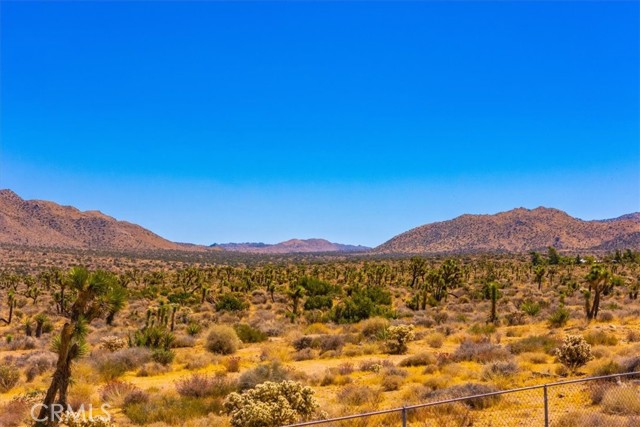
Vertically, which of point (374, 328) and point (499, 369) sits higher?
point (499, 369)

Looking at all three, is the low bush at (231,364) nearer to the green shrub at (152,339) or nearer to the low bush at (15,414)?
the green shrub at (152,339)

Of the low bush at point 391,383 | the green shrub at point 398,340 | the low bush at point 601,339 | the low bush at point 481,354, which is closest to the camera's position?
the low bush at point 391,383

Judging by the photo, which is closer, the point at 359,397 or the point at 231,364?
the point at 359,397

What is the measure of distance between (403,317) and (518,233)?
175 metres

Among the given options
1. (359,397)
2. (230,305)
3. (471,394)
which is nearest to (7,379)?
(359,397)

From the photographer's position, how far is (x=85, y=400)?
13891 mm

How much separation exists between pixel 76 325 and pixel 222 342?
1305cm

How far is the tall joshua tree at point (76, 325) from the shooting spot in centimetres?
1068

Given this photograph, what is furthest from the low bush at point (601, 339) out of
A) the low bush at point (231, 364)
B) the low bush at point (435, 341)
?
the low bush at point (231, 364)

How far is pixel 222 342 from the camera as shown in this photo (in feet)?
76.8

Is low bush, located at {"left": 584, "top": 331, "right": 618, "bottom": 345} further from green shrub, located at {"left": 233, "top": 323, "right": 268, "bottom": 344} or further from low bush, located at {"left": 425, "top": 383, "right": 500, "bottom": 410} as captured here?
green shrub, located at {"left": 233, "top": 323, "right": 268, "bottom": 344}

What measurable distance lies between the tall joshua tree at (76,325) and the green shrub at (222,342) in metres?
12.5

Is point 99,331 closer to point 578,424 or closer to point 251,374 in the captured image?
point 251,374

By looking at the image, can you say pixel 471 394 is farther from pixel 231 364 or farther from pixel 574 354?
pixel 231 364
